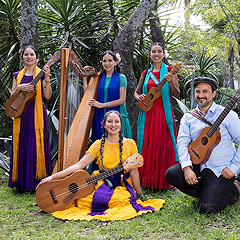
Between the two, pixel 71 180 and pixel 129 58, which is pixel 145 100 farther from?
pixel 71 180

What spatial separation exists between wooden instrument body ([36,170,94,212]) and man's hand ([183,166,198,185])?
37.4 inches

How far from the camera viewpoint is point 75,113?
13.8 ft

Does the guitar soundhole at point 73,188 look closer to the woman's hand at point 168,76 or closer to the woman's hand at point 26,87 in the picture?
the woman's hand at point 26,87

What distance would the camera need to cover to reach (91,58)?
684cm

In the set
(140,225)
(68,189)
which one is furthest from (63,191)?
(140,225)

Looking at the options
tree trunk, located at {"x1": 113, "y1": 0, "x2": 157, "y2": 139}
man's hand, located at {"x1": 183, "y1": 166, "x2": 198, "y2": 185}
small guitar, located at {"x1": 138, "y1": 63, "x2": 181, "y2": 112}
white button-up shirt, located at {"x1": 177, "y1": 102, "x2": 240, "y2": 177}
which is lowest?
man's hand, located at {"x1": 183, "y1": 166, "x2": 198, "y2": 185}

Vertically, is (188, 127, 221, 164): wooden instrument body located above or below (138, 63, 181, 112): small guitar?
below

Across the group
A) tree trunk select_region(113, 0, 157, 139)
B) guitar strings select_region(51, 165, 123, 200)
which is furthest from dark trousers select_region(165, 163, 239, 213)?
tree trunk select_region(113, 0, 157, 139)

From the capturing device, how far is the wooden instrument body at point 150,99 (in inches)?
165

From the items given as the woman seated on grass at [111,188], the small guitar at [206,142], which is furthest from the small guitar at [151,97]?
the small guitar at [206,142]

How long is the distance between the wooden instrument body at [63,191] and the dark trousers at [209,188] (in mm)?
854

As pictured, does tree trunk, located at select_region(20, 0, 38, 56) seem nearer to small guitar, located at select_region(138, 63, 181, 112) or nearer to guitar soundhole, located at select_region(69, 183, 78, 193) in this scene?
small guitar, located at select_region(138, 63, 181, 112)

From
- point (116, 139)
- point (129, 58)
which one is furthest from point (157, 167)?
point (129, 58)

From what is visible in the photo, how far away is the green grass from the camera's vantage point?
2948mm
